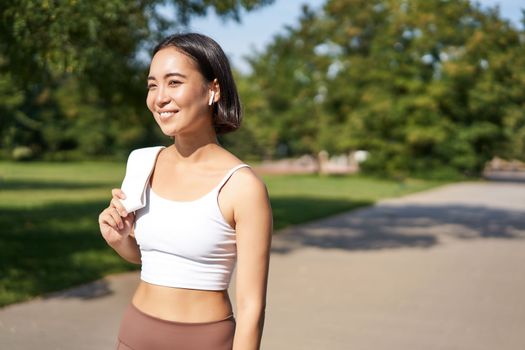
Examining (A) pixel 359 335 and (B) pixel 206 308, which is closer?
(B) pixel 206 308

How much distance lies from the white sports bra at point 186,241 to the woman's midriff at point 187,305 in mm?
21

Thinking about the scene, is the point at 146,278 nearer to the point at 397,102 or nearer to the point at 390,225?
the point at 390,225

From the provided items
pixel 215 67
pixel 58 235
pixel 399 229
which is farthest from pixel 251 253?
pixel 399 229

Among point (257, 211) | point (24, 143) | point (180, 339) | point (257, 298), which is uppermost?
point (257, 211)

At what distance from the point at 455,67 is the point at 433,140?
456cm

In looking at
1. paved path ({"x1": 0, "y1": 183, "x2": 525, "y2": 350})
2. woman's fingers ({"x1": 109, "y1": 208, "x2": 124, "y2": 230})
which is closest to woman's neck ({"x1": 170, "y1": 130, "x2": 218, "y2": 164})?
woman's fingers ({"x1": 109, "y1": 208, "x2": 124, "y2": 230})

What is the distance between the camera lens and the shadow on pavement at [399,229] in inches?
480

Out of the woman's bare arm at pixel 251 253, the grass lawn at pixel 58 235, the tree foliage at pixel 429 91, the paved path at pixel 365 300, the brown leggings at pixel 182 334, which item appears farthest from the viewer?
the tree foliage at pixel 429 91

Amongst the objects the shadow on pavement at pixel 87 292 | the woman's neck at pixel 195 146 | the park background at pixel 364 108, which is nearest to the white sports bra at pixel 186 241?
the woman's neck at pixel 195 146

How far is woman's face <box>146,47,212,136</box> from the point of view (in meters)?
1.79

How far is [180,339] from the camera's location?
1778 millimetres

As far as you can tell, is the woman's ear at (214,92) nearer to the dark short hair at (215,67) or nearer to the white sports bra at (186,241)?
the dark short hair at (215,67)

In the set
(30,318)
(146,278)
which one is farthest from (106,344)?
(146,278)

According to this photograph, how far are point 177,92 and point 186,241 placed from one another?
391 millimetres
